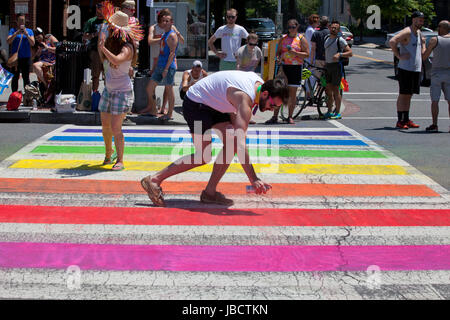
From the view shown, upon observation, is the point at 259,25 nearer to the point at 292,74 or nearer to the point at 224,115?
the point at 292,74

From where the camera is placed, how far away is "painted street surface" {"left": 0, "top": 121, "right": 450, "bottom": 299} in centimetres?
499

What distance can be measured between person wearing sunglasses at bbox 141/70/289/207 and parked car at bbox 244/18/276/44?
28.3 m

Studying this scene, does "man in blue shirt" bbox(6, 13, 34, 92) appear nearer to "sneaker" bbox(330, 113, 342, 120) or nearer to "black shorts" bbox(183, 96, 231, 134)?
"sneaker" bbox(330, 113, 342, 120)

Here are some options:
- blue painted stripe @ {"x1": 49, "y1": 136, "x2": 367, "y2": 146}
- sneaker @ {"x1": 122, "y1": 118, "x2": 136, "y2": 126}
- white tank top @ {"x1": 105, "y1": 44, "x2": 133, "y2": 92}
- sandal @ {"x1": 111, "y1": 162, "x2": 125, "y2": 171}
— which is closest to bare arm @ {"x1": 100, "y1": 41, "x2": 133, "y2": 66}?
white tank top @ {"x1": 105, "y1": 44, "x2": 133, "y2": 92}

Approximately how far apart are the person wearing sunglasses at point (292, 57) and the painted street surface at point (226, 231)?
3.74m

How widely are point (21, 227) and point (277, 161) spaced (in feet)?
14.4

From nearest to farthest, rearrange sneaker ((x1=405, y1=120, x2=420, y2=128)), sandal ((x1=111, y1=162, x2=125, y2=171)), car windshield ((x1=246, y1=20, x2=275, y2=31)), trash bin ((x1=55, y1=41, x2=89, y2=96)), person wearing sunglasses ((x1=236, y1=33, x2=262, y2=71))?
sandal ((x1=111, y1=162, x2=125, y2=171)), sneaker ((x1=405, y1=120, x2=420, y2=128)), person wearing sunglasses ((x1=236, y1=33, x2=262, y2=71)), trash bin ((x1=55, y1=41, x2=89, y2=96)), car windshield ((x1=246, y1=20, x2=275, y2=31))

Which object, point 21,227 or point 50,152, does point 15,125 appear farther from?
point 21,227

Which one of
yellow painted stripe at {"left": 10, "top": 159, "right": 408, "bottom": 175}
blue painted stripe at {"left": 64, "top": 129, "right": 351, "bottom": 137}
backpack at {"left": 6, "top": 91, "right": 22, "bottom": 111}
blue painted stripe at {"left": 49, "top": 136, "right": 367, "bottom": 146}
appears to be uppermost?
backpack at {"left": 6, "top": 91, "right": 22, "bottom": 111}

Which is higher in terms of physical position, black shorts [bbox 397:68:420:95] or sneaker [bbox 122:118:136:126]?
black shorts [bbox 397:68:420:95]

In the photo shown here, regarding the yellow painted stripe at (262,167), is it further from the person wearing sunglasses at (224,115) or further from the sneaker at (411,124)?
the sneaker at (411,124)

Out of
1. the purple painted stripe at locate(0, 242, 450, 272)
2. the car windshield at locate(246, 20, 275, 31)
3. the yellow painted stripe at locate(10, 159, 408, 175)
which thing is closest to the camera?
the purple painted stripe at locate(0, 242, 450, 272)

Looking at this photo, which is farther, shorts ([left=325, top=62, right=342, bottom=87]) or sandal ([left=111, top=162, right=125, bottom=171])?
shorts ([left=325, top=62, right=342, bottom=87])

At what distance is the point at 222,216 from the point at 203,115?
3.32 feet
